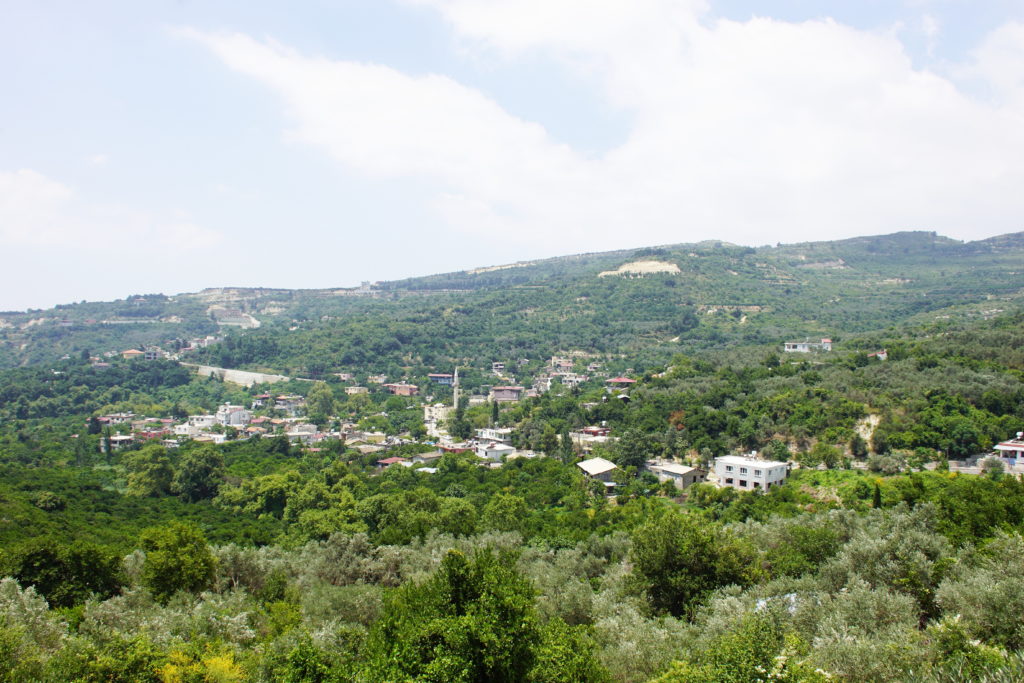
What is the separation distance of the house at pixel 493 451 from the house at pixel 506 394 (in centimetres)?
2077

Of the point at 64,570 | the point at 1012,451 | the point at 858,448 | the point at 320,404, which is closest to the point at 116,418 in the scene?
the point at 320,404

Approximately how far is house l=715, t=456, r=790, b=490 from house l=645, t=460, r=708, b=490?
0.98 m

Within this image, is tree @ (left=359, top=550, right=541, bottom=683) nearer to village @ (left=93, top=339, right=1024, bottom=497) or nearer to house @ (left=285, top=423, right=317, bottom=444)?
village @ (left=93, top=339, right=1024, bottom=497)

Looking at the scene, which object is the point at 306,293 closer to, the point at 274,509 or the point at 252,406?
the point at 252,406

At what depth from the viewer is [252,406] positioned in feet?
214

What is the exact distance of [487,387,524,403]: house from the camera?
63.6 meters

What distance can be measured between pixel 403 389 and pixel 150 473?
1346 inches

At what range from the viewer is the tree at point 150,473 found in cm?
3469

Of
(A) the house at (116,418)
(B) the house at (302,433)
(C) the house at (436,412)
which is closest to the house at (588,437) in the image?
(C) the house at (436,412)

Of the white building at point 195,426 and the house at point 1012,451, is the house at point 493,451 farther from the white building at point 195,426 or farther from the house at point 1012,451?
the house at point 1012,451

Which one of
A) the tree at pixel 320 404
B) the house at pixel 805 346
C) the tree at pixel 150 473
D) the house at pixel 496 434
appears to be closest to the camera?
the tree at pixel 150 473

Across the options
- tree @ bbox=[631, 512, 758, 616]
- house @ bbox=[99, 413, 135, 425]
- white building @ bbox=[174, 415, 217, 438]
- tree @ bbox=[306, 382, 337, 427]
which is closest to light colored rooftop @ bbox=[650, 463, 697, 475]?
tree @ bbox=[631, 512, 758, 616]

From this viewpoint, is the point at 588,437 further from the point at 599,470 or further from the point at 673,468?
the point at 673,468

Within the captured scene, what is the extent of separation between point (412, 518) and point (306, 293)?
13170cm
